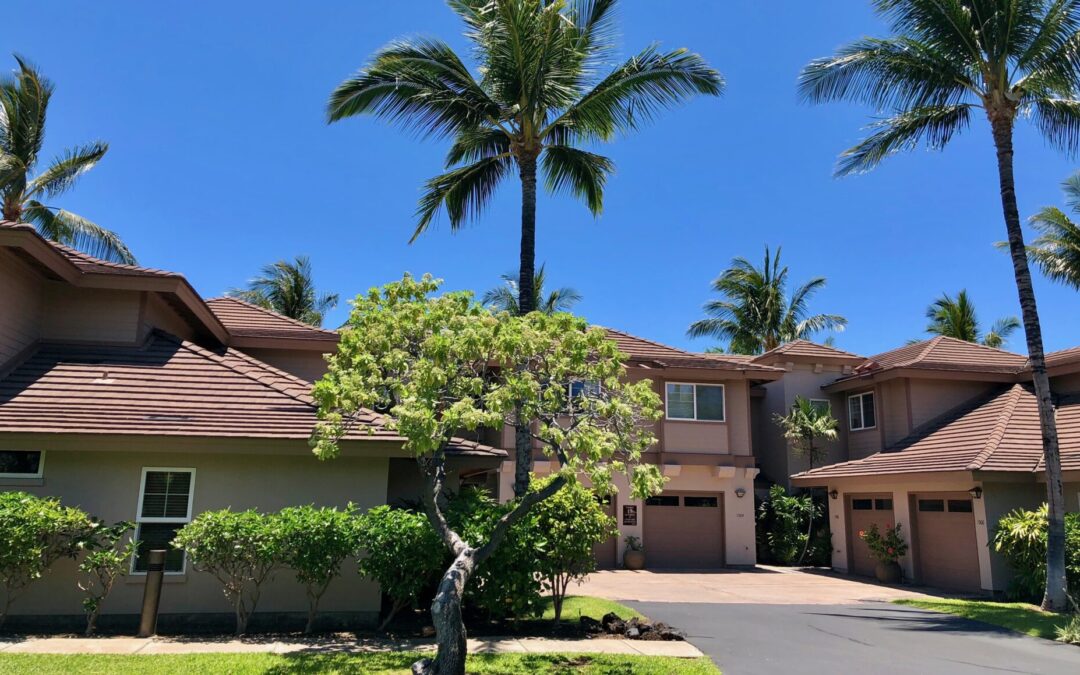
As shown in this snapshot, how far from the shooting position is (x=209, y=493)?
1090cm

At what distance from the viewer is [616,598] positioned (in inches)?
578

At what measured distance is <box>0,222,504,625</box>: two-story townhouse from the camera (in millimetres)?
10445

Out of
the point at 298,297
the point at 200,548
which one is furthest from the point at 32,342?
the point at 298,297

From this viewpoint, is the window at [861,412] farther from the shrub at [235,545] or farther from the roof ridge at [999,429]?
the shrub at [235,545]

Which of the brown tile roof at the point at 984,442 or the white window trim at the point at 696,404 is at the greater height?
the white window trim at the point at 696,404

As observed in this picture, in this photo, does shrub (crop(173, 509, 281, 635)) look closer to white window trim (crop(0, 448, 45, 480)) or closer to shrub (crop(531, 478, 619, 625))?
white window trim (crop(0, 448, 45, 480))

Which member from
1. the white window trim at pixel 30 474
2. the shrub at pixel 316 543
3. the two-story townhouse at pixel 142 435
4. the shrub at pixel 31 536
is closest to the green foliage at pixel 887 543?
the two-story townhouse at pixel 142 435

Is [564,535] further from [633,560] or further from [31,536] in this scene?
[633,560]

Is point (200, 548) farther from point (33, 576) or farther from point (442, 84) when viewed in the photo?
point (442, 84)

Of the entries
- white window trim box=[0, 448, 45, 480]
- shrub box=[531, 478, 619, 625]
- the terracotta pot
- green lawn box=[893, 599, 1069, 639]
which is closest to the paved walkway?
shrub box=[531, 478, 619, 625]

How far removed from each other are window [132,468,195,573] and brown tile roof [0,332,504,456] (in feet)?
2.77

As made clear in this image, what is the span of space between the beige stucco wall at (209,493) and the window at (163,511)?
0.12 meters

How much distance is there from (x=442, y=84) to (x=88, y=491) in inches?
352

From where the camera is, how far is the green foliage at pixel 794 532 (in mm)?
22906
